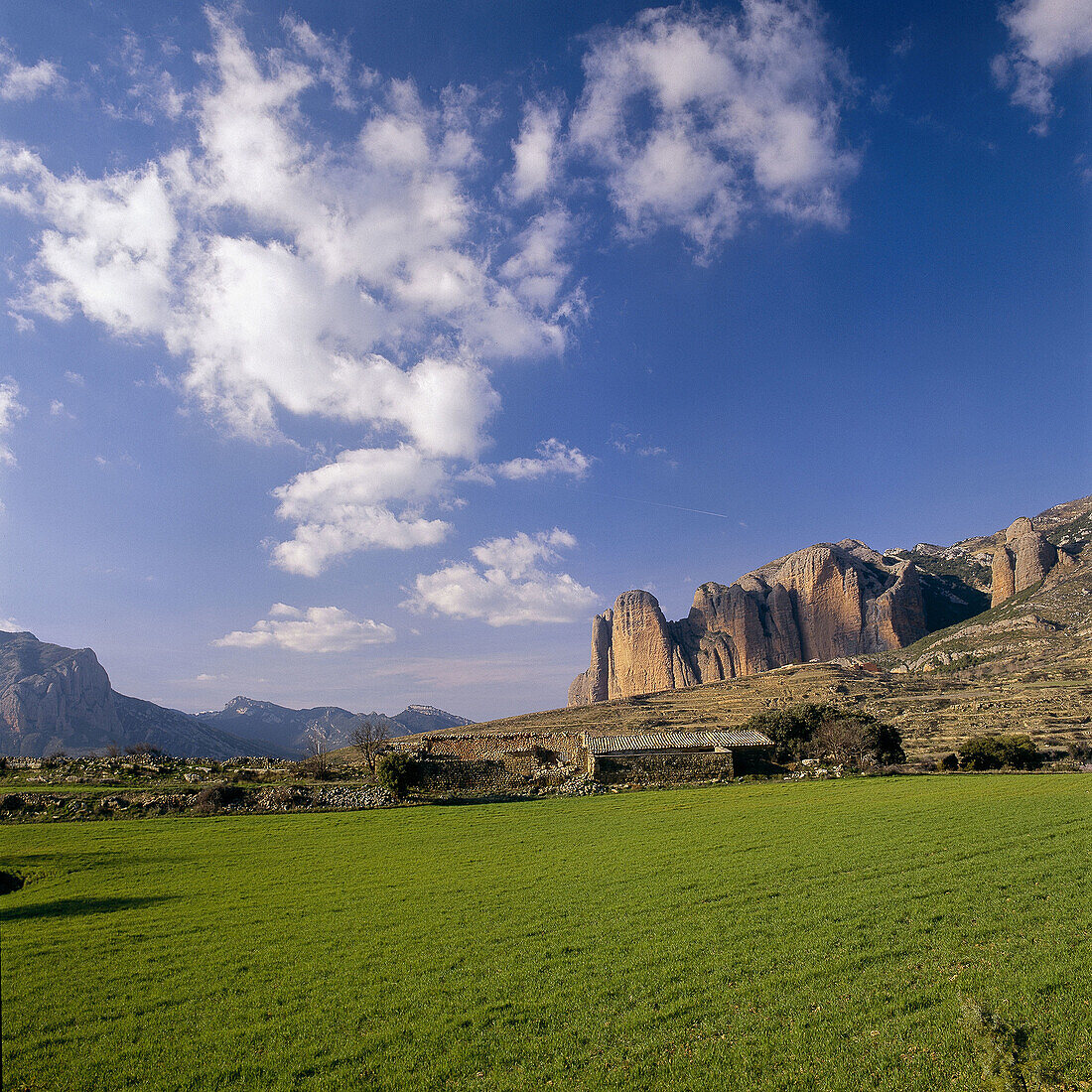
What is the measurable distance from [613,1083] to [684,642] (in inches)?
6554

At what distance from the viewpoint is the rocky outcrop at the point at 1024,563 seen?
376 ft

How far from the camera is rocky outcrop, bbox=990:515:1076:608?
Answer: 115 meters

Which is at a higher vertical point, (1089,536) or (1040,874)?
(1089,536)

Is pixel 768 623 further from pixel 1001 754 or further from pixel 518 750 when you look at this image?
pixel 518 750

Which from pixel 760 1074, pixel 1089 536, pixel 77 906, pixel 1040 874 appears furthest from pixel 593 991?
pixel 1089 536

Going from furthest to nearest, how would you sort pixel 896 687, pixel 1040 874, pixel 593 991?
pixel 896 687
pixel 1040 874
pixel 593 991

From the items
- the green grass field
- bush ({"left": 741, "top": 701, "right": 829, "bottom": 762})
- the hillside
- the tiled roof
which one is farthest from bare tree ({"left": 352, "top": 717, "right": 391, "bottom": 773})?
the green grass field

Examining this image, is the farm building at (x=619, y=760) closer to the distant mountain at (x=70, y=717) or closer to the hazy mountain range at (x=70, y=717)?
the hazy mountain range at (x=70, y=717)

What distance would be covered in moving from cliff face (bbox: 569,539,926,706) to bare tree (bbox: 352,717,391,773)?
104907 millimetres

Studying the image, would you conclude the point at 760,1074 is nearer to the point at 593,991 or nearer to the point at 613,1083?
the point at 613,1083

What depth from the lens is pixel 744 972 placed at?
898cm

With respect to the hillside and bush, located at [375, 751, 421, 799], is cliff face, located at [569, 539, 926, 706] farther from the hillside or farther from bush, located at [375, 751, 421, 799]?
bush, located at [375, 751, 421, 799]

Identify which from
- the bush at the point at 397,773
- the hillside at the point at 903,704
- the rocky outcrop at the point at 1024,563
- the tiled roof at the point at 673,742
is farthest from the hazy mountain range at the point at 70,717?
the rocky outcrop at the point at 1024,563

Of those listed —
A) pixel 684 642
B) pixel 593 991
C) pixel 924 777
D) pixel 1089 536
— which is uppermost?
pixel 1089 536
